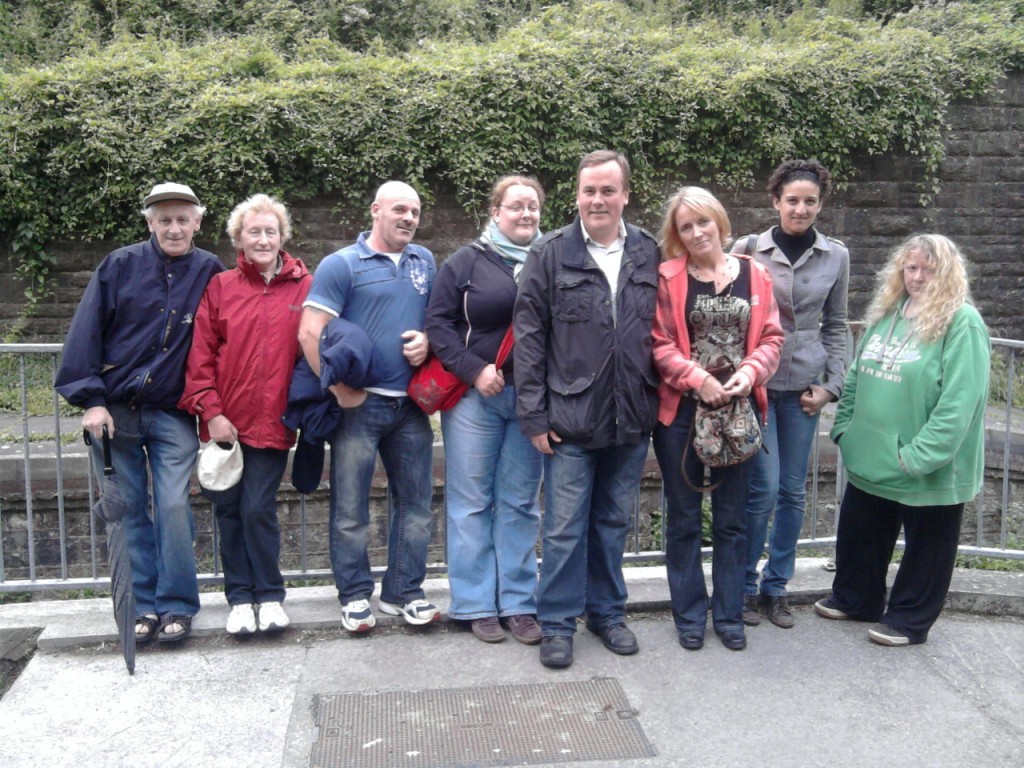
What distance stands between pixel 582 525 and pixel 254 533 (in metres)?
1.45

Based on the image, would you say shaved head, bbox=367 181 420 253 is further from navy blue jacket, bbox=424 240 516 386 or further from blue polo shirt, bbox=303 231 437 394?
navy blue jacket, bbox=424 240 516 386

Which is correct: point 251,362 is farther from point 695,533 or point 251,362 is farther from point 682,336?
point 695,533

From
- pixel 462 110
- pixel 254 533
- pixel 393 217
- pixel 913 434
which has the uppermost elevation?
pixel 462 110

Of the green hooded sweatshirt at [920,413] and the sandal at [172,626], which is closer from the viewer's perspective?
the green hooded sweatshirt at [920,413]

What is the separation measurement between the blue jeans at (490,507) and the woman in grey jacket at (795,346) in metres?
1.02

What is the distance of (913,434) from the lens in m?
4.06

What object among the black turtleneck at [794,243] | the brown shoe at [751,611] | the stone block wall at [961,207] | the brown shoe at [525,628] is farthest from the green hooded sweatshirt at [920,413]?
the stone block wall at [961,207]

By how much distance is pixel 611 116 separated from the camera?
957 centimetres

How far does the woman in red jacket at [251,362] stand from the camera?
4.00 m

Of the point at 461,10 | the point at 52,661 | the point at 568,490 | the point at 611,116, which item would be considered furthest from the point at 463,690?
the point at 461,10

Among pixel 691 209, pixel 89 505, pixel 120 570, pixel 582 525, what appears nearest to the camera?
pixel 120 570

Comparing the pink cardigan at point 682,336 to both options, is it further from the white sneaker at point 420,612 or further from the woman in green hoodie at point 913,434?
the white sneaker at point 420,612

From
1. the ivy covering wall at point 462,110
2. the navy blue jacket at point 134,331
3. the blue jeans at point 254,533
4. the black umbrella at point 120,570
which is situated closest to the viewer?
the black umbrella at point 120,570

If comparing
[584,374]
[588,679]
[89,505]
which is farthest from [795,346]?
[89,505]
